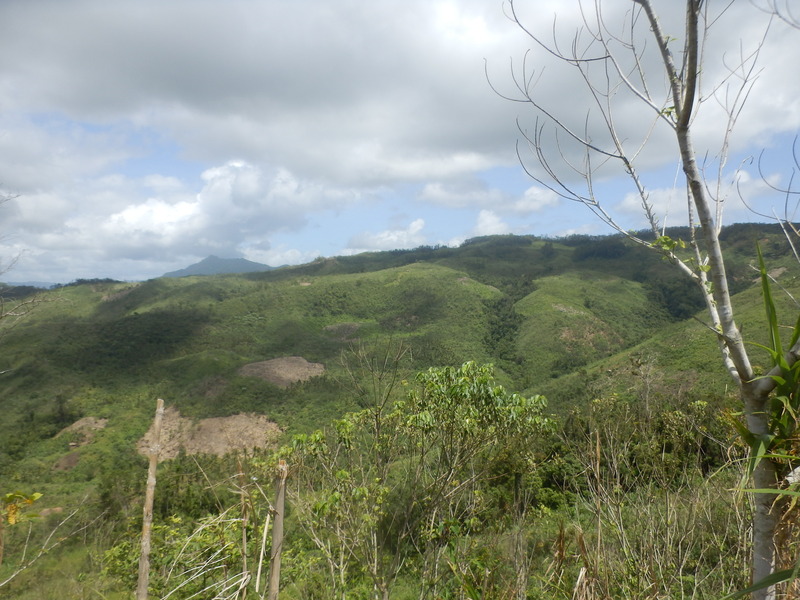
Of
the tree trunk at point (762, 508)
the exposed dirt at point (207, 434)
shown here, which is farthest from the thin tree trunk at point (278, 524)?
the exposed dirt at point (207, 434)

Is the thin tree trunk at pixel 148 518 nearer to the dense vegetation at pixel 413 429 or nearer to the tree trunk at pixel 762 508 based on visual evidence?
the dense vegetation at pixel 413 429

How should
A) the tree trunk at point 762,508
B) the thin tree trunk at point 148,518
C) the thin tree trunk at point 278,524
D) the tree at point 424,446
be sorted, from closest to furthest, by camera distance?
the thin tree trunk at point 148,518
the tree trunk at point 762,508
the thin tree trunk at point 278,524
the tree at point 424,446

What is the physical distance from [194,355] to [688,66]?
76.6 m

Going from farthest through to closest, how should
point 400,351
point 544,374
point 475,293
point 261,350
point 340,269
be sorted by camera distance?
point 340,269
point 475,293
point 261,350
point 544,374
point 400,351

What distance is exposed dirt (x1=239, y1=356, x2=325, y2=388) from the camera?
209 ft

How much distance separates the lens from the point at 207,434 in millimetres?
49656

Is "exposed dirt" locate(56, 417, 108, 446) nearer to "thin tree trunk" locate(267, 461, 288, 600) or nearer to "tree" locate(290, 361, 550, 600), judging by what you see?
"tree" locate(290, 361, 550, 600)

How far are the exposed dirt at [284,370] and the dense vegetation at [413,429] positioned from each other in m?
1.99

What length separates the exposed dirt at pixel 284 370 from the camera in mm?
63750

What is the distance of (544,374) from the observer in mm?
67562

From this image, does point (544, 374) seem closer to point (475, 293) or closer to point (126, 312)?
point (475, 293)

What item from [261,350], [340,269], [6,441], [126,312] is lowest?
[6,441]

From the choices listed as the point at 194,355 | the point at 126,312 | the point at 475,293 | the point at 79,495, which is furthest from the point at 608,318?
the point at 126,312

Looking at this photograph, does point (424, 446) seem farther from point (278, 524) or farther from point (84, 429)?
point (84, 429)
